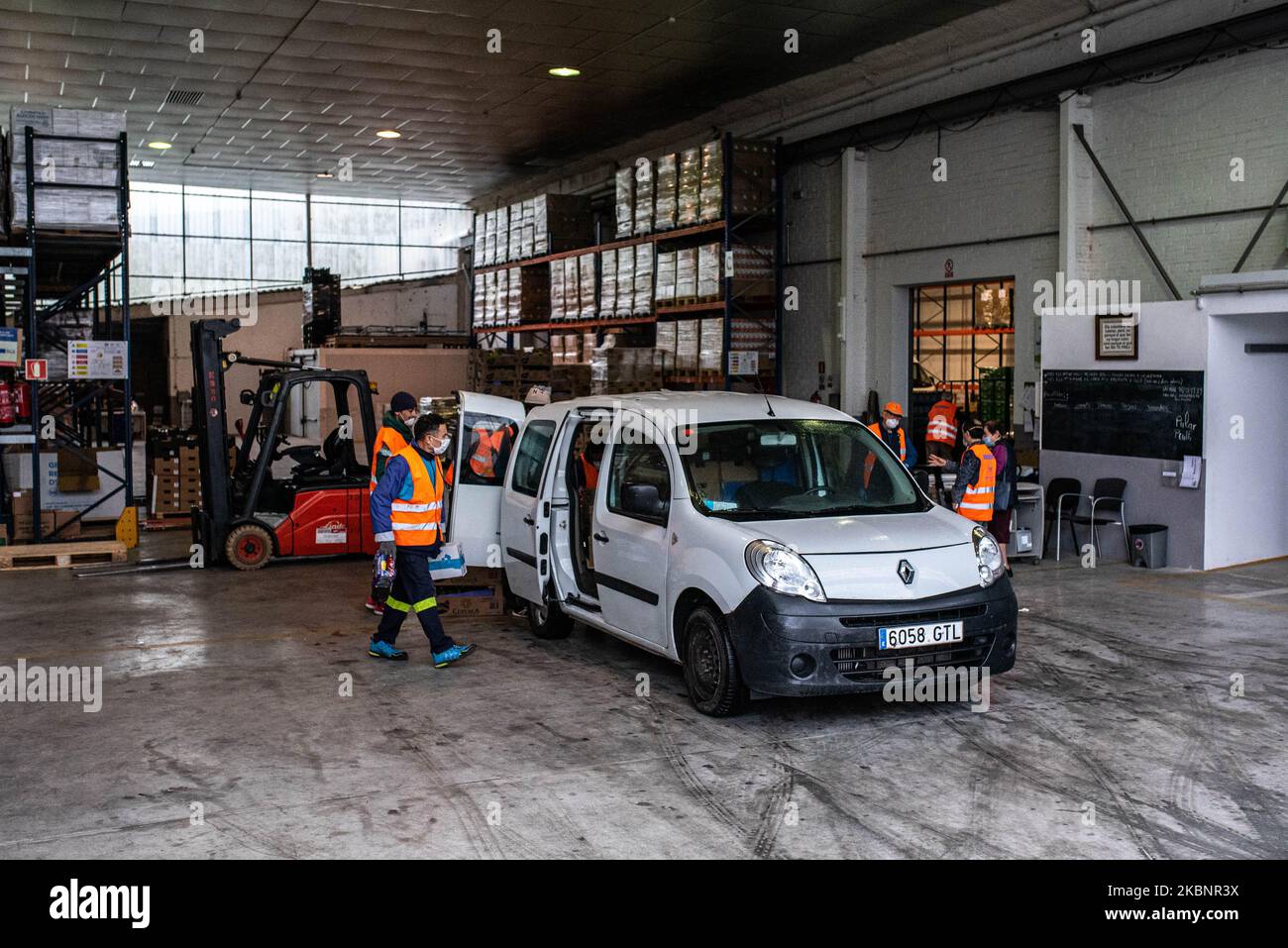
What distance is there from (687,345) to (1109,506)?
6.55 meters

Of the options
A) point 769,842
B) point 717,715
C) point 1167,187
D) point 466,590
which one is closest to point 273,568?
point 466,590

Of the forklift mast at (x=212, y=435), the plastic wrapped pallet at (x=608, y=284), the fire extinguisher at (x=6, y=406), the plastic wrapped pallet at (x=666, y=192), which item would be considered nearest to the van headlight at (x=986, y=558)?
the forklift mast at (x=212, y=435)

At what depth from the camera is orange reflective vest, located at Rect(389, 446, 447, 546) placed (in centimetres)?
820

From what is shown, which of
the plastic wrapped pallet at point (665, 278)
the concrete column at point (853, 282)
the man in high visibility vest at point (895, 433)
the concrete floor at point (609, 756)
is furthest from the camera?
the plastic wrapped pallet at point (665, 278)

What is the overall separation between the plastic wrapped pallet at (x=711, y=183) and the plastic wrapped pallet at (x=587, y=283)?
11.5 feet

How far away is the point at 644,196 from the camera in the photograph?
18.3m

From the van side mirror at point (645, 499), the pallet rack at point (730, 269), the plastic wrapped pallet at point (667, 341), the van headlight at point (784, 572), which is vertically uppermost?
the pallet rack at point (730, 269)

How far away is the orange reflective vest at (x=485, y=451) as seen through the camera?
391 inches

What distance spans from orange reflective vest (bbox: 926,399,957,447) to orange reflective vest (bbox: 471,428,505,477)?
20.6ft

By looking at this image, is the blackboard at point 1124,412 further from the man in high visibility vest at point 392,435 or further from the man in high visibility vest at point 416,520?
the man in high visibility vest at point 416,520

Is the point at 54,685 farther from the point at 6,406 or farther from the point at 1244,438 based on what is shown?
the point at 1244,438

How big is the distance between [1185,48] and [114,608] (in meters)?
10.9

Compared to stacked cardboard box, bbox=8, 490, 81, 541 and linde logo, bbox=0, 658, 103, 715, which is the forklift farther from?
linde logo, bbox=0, 658, 103, 715

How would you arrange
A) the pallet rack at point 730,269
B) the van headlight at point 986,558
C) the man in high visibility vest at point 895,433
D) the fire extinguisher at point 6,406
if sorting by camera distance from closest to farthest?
the van headlight at point 986,558
the man in high visibility vest at point 895,433
the fire extinguisher at point 6,406
the pallet rack at point 730,269
